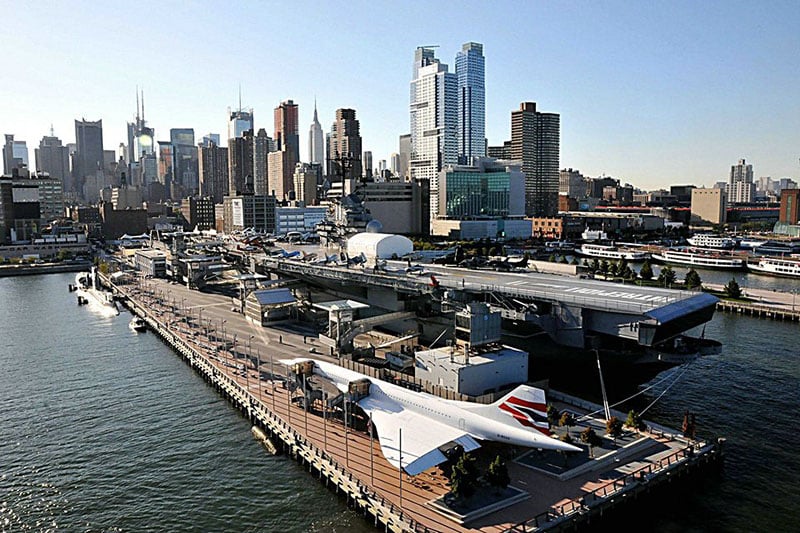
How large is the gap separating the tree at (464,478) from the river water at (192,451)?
3760 millimetres

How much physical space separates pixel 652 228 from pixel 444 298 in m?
150

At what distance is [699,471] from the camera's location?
28.7 metres

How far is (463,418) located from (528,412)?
2.88m

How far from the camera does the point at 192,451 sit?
32562 millimetres

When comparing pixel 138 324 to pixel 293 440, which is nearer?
pixel 293 440

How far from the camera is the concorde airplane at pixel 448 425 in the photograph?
26.3 meters

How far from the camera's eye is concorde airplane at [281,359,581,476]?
1035 inches

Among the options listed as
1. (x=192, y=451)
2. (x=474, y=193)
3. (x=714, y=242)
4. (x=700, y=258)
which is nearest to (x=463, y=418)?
(x=192, y=451)

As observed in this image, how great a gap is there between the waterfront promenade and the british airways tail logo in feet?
6.26

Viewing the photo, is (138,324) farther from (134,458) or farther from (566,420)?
(566,420)

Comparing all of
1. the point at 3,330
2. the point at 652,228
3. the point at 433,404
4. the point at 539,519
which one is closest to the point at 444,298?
the point at 433,404

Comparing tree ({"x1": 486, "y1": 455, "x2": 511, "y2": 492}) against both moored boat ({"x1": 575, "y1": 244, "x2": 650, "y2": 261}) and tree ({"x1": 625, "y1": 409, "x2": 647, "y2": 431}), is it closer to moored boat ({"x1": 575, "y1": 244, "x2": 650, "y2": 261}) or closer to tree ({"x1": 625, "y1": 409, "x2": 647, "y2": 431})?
tree ({"x1": 625, "y1": 409, "x2": 647, "y2": 431})

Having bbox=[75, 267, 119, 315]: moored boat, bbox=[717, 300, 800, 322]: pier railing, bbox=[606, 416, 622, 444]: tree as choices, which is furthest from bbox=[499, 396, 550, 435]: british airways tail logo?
bbox=[75, 267, 119, 315]: moored boat

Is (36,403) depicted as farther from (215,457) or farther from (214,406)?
(215,457)
